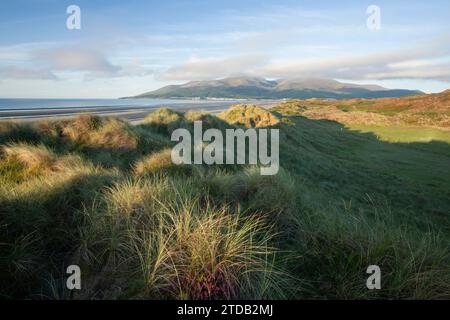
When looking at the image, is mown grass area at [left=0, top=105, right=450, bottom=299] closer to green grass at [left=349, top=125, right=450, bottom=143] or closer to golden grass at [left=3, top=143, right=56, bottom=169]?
golden grass at [left=3, top=143, right=56, bottom=169]

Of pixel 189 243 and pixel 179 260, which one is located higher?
pixel 189 243

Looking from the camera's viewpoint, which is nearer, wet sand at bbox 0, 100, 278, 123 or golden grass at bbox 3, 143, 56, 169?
golden grass at bbox 3, 143, 56, 169

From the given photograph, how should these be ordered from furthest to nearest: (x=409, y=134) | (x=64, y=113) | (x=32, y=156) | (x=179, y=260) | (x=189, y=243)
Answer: (x=409, y=134) < (x=64, y=113) < (x=32, y=156) < (x=189, y=243) < (x=179, y=260)

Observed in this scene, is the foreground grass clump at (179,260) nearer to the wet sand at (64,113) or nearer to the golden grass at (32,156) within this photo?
the golden grass at (32,156)

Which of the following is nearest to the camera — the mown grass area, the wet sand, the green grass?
the mown grass area

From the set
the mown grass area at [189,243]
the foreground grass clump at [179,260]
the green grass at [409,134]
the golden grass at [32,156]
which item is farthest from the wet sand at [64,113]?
the green grass at [409,134]

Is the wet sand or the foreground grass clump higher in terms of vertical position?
the wet sand

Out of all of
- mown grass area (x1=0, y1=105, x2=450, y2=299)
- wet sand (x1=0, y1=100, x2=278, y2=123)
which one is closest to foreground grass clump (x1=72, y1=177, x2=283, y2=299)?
mown grass area (x1=0, y1=105, x2=450, y2=299)

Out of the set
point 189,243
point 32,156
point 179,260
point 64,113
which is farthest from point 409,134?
point 179,260

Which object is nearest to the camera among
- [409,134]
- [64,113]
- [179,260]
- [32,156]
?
[179,260]

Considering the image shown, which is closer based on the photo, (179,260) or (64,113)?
(179,260)

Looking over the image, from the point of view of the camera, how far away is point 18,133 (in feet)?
35.4

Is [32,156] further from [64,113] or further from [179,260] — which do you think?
[64,113]

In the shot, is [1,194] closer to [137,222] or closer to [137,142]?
[137,222]
